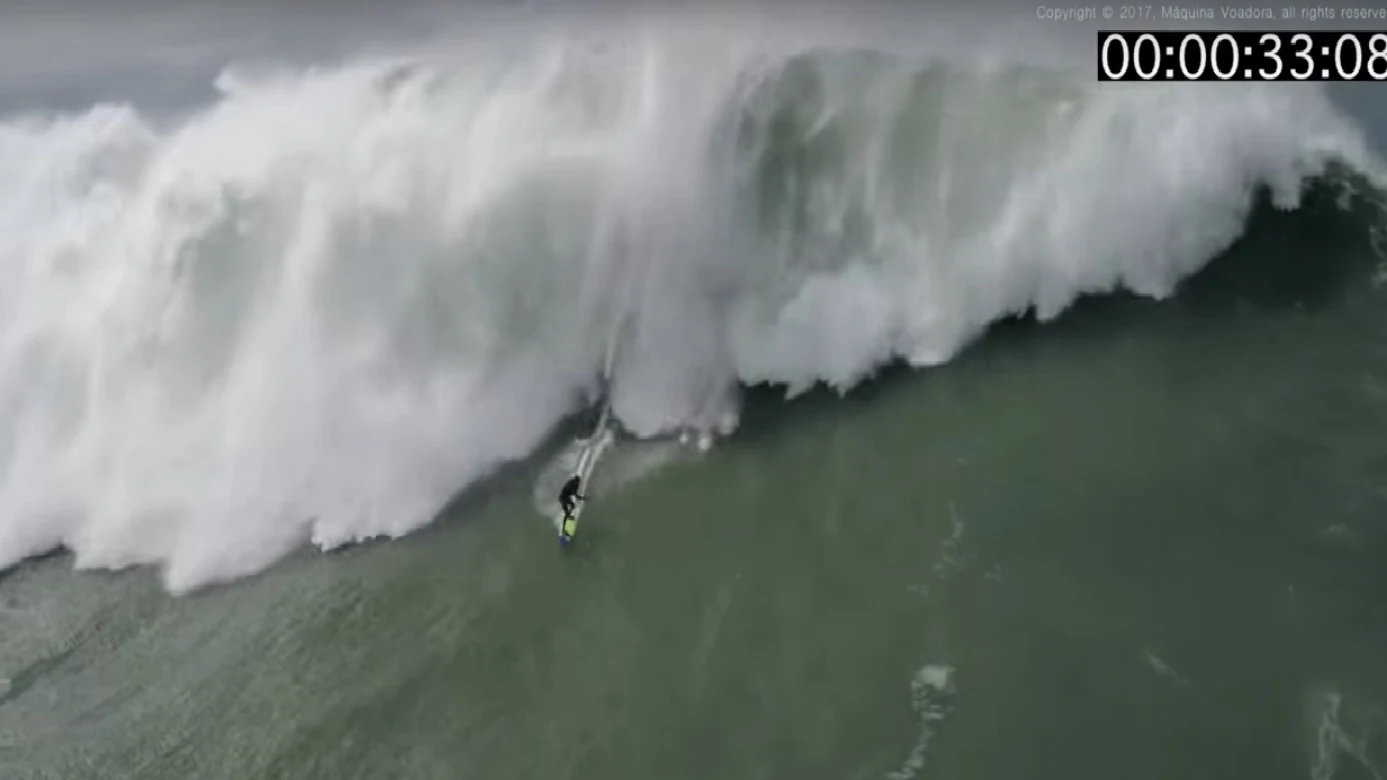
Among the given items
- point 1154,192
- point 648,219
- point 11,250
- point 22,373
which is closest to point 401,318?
point 648,219

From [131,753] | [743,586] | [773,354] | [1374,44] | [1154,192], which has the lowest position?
[131,753]

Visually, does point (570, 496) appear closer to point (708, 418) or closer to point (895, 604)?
point (708, 418)

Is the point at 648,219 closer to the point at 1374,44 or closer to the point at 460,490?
the point at 460,490

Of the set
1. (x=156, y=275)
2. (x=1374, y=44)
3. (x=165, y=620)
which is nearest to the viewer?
(x=165, y=620)

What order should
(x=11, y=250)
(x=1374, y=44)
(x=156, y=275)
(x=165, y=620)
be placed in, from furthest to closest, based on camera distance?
(x=11, y=250) < (x=156, y=275) < (x=1374, y=44) < (x=165, y=620)
